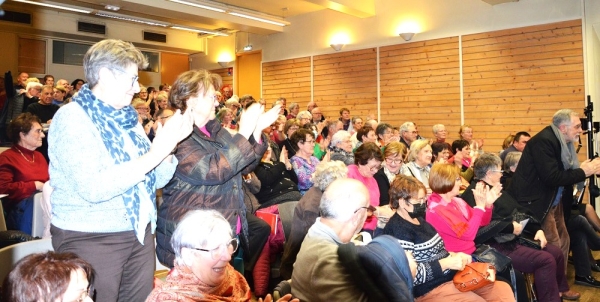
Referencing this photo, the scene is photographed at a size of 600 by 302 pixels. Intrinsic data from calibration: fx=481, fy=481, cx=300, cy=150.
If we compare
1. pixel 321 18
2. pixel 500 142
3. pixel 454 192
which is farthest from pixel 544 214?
pixel 321 18

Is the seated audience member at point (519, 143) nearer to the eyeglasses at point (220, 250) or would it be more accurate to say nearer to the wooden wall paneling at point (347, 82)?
the wooden wall paneling at point (347, 82)

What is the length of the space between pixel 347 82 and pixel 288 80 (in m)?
1.59

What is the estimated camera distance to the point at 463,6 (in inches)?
312

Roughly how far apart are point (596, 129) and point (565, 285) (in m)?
2.70

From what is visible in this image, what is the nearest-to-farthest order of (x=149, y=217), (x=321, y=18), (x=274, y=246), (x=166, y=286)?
(x=166, y=286), (x=149, y=217), (x=274, y=246), (x=321, y=18)

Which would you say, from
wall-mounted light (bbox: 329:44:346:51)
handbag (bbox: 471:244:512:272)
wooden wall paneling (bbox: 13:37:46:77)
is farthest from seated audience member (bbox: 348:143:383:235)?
wooden wall paneling (bbox: 13:37:46:77)

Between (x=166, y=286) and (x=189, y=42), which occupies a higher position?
Result: (x=189, y=42)

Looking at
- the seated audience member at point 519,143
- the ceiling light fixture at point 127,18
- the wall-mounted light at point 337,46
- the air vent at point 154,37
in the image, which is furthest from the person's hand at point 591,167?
the air vent at point 154,37

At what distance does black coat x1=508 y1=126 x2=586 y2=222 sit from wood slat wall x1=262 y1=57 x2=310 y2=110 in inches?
264

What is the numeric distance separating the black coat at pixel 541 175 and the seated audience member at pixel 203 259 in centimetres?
299

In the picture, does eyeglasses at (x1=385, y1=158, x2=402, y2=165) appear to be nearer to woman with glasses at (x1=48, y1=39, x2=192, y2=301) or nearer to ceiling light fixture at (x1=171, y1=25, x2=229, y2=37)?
woman with glasses at (x1=48, y1=39, x2=192, y2=301)

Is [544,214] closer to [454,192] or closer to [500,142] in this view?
[454,192]

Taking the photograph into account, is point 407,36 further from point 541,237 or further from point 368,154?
point 541,237

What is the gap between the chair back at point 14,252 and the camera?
72.3 inches
